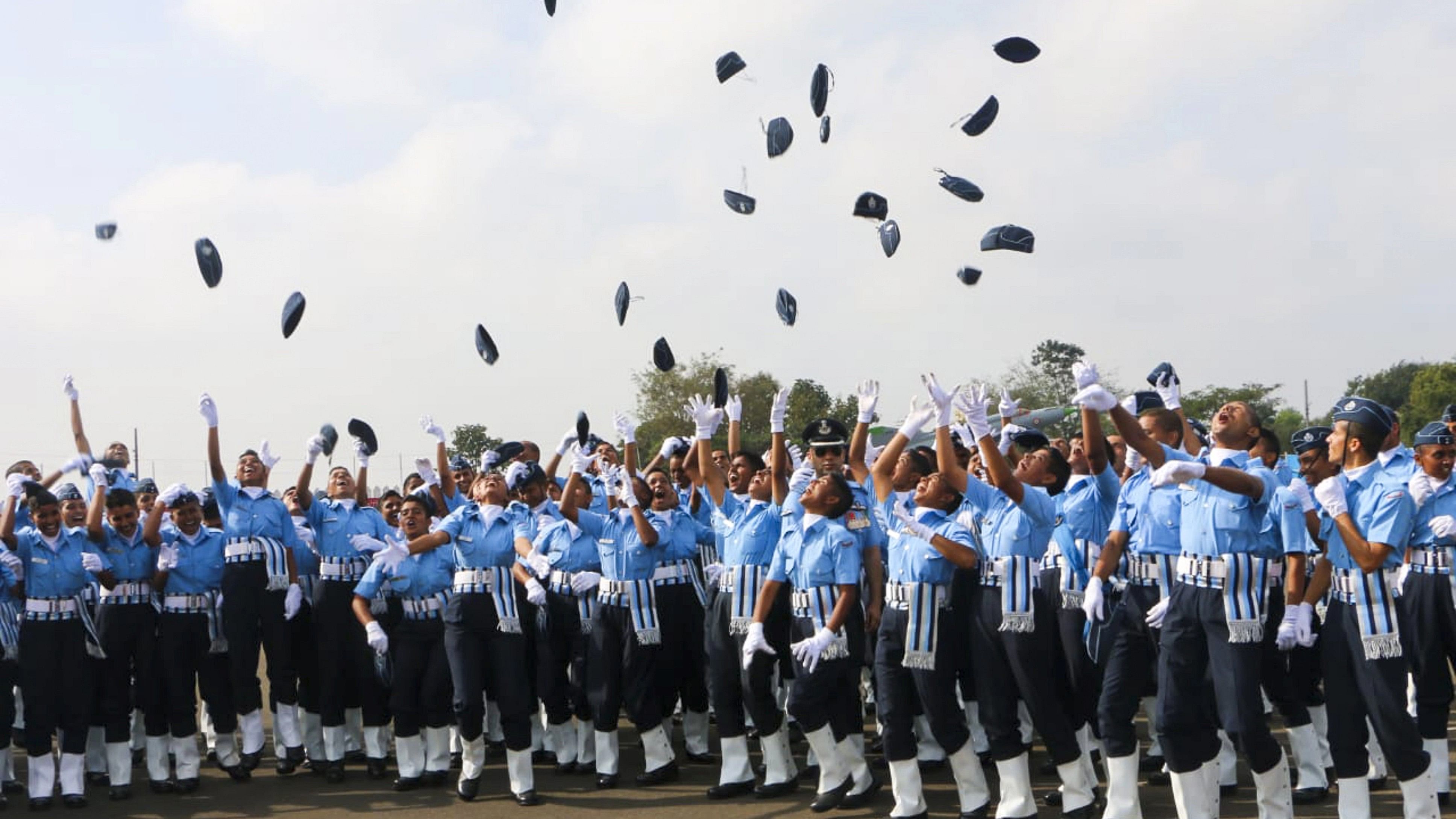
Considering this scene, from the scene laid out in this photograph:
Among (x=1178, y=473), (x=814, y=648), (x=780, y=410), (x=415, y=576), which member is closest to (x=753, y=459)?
(x=780, y=410)

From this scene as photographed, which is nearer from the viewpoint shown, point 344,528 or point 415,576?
point 415,576

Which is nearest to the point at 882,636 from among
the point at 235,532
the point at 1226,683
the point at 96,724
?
the point at 1226,683

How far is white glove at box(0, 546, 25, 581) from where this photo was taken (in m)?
9.48

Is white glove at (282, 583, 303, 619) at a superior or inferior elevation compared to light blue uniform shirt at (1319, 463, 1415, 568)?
inferior

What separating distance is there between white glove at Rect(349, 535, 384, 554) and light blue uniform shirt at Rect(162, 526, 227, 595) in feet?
3.14

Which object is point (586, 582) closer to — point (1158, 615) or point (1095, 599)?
point (1095, 599)

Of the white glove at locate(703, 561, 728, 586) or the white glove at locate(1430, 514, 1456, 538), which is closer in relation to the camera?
the white glove at locate(1430, 514, 1456, 538)

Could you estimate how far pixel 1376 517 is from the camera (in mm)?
6996

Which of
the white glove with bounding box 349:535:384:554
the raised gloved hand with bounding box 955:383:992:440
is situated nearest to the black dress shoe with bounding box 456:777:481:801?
the white glove with bounding box 349:535:384:554

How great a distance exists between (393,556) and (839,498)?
10.5 feet

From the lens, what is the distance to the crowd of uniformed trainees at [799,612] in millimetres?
6984

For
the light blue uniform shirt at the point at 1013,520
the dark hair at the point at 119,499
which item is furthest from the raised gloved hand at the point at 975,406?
the dark hair at the point at 119,499

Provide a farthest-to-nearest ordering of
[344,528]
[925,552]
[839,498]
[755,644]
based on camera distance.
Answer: [344,528]
[755,644]
[839,498]
[925,552]

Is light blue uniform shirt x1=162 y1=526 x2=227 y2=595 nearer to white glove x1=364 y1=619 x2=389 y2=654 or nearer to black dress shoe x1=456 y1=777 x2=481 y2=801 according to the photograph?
white glove x1=364 y1=619 x2=389 y2=654
